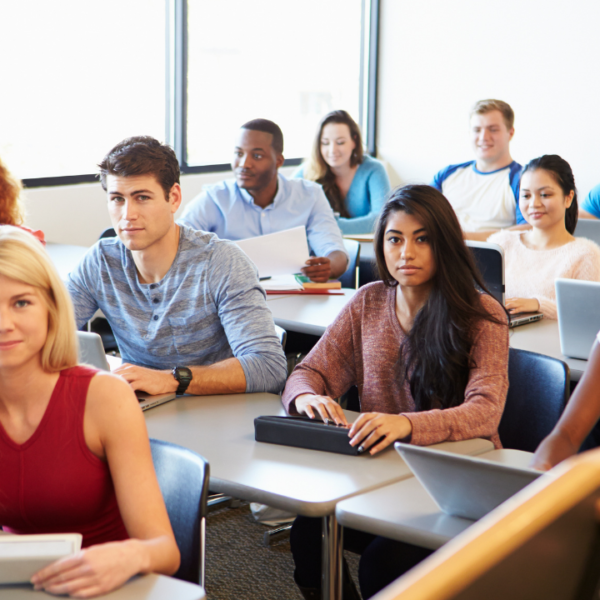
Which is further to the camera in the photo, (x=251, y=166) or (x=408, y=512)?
(x=251, y=166)

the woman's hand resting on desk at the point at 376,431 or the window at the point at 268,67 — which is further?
the window at the point at 268,67

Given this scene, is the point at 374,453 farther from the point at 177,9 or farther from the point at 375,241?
the point at 177,9

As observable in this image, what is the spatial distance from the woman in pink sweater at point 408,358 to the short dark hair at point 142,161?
1.98 ft

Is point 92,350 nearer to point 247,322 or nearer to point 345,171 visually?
point 247,322

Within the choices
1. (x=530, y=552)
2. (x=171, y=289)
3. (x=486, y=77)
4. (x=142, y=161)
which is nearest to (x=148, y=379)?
(x=171, y=289)

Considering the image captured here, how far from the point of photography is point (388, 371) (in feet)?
5.89

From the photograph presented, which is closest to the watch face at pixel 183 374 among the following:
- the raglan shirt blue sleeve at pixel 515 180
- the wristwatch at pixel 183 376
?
the wristwatch at pixel 183 376

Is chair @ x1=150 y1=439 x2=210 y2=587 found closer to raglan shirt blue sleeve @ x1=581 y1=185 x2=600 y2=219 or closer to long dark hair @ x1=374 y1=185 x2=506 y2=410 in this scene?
long dark hair @ x1=374 y1=185 x2=506 y2=410

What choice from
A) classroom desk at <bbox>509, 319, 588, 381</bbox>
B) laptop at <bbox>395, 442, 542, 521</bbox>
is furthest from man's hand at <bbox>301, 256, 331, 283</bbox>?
laptop at <bbox>395, 442, 542, 521</bbox>

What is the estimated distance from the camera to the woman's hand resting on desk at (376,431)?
148 centimetres

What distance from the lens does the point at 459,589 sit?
0.29 meters

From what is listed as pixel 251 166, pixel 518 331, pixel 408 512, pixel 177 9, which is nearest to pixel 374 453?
pixel 408 512

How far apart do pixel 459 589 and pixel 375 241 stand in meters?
1.60

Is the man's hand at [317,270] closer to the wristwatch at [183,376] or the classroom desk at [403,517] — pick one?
the wristwatch at [183,376]
